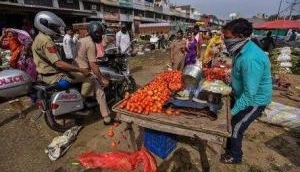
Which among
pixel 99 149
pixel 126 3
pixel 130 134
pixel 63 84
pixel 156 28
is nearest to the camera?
pixel 130 134

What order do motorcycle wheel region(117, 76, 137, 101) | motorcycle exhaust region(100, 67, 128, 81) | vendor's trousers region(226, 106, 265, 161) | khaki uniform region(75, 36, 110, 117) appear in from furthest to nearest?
motorcycle wheel region(117, 76, 137, 101), motorcycle exhaust region(100, 67, 128, 81), khaki uniform region(75, 36, 110, 117), vendor's trousers region(226, 106, 265, 161)

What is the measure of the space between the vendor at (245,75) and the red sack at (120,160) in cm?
141

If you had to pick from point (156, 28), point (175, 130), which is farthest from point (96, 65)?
point (156, 28)

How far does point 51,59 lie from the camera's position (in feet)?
14.6

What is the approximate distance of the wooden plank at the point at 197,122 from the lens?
9.45ft

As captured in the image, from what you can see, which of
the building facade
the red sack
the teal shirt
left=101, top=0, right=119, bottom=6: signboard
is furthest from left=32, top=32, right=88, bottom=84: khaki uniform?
left=101, top=0, right=119, bottom=6: signboard

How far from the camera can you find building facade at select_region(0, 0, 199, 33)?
79.0ft

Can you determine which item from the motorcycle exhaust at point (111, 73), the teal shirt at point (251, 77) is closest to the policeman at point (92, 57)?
the motorcycle exhaust at point (111, 73)

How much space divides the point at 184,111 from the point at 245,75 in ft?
3.18

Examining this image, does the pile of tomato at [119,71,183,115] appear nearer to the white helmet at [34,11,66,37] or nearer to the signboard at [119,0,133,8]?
the white helmet at [34,11,66,37]

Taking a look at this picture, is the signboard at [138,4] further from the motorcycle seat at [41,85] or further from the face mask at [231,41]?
the face mask at [231,41]

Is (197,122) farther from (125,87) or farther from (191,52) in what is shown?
(191,52)

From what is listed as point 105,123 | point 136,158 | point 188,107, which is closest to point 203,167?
point 136,158

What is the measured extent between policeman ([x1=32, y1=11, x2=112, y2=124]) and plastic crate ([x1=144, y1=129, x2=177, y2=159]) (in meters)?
1.84
